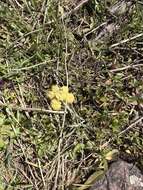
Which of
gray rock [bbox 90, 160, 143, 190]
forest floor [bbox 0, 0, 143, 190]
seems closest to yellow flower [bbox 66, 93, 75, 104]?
forest floor [bbox 0, 0, 143, 190]

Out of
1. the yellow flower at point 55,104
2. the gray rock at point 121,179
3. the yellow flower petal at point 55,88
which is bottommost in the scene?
the gray rock at point 121,179

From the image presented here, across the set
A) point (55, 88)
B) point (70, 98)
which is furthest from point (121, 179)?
point (55, 88)

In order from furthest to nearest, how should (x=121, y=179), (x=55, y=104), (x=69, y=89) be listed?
(x=69, y=89), (x=55, y=104), (x=121, y=179)

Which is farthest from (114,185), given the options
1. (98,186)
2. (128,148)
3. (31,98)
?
(31,98)

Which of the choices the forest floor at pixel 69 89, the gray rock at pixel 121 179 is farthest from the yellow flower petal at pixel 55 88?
the gray rock at pixel 121 179

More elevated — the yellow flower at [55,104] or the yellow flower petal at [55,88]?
the yellow flower petal at [55,88]

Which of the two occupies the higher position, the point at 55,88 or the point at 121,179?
the point at 55,88

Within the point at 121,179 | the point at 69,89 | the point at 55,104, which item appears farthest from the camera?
the point at 69,89

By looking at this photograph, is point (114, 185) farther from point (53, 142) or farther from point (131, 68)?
point (131, 68)

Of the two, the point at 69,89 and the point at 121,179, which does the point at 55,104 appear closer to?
the point at 69,89

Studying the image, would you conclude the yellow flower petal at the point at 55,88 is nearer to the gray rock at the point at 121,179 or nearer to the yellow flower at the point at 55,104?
the yellow flower at the point at 55,104

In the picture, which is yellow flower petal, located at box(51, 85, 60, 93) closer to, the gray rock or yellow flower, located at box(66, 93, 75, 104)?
yellow flower, located at box(66, 93, 75, 104)
